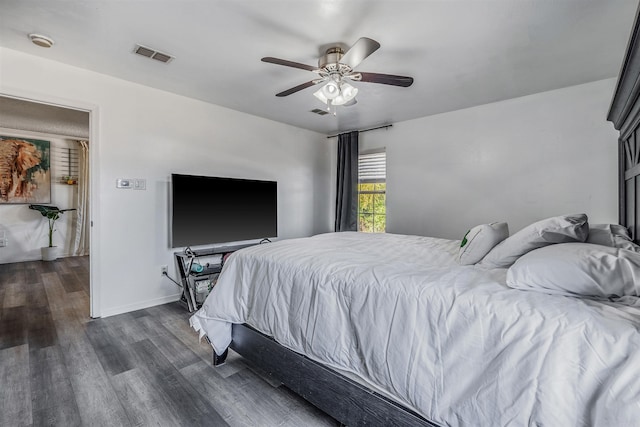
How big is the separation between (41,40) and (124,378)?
260cm

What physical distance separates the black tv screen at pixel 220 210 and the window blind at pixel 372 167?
60.2 inches

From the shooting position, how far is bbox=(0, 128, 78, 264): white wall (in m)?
5.22

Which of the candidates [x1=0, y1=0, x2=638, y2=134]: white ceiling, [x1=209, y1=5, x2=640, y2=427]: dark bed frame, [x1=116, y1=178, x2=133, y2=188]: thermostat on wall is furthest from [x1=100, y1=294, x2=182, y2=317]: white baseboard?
[x1=0, y1=0, x2=638, y2=134]: white ceiling

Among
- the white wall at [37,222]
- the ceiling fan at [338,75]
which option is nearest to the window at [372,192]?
the ceiling fan at [338,75]

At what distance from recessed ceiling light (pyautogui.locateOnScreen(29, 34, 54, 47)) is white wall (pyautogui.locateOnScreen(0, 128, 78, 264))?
4.38 meters

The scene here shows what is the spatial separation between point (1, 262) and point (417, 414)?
7.21m

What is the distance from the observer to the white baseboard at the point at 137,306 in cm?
297

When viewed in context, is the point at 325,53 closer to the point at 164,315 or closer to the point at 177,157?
the point at 177,157

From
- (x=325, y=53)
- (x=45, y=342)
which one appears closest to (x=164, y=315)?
(x=45, y=342)

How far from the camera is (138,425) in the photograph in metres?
1.53

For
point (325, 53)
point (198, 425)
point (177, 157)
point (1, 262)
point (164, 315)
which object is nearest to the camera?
point (198, 425)

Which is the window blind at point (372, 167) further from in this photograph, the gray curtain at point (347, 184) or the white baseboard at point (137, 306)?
the white baseboard at point (137, 306)

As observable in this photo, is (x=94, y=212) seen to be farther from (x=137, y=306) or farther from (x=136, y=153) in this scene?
(x=137, y=306)

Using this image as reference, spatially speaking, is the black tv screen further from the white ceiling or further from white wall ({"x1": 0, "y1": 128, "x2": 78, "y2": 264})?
white wall ({"x1": 0, "y1": 128, "x2": 78, "y2": 264})
